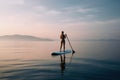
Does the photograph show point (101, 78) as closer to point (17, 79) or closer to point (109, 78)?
point (109, 78)

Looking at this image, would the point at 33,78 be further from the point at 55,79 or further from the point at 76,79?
the point at 76,79

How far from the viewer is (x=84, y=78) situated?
11.2 meters

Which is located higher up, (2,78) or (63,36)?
(63,36)

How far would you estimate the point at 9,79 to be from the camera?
10773mm

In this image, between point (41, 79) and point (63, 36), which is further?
point (63, 36)

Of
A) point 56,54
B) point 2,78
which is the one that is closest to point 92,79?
point 2,78

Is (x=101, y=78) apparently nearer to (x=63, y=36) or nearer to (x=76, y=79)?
(x=76, y=79)

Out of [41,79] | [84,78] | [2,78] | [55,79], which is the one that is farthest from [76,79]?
[2,78]

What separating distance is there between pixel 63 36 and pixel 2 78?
16337 mm

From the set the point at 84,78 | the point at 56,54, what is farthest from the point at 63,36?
the point at 84,78

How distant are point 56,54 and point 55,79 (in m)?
14.5

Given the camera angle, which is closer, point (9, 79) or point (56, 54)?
point (9, 79)

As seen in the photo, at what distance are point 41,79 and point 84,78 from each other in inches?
107

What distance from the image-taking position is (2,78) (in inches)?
433
